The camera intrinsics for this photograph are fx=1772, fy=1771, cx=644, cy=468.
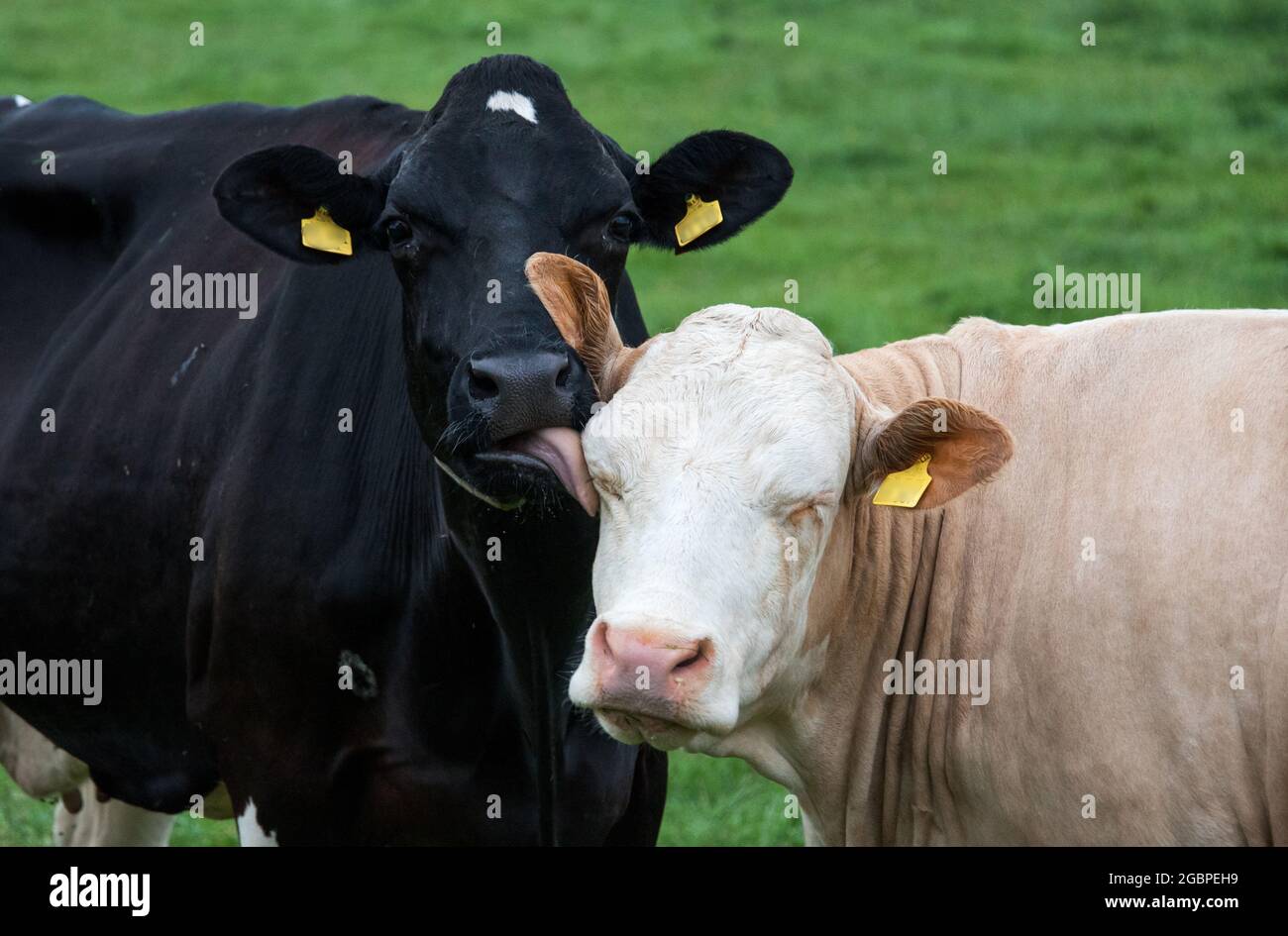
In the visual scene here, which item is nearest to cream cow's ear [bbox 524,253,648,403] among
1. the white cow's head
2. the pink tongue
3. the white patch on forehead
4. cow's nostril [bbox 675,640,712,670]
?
the white cow's head

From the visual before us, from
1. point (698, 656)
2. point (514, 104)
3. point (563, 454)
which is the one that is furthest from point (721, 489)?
point (514, 104)

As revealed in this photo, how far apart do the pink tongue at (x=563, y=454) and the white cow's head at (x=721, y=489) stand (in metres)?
0.13

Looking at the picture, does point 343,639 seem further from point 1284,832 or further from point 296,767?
point 1284,832

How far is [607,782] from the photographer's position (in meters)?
5.38

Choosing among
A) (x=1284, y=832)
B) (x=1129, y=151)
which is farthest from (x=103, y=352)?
(x=1129, y=151)

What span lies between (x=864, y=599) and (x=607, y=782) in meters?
1.27

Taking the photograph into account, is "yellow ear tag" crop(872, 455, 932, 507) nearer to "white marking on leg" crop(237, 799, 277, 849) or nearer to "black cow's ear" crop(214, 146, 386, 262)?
"black cow's ear" crop(214, 146, 386, 262)

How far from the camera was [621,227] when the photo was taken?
5027 millimetres

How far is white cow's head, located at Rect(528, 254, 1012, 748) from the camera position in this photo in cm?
376

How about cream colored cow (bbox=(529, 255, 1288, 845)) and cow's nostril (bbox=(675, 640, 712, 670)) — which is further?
cream colored cow (bbox=(529, 255, 1288, 845))

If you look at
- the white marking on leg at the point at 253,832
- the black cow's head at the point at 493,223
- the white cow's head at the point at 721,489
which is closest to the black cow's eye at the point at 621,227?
the black cow's head at the point at 493,223

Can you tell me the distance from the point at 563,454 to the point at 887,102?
11.1m

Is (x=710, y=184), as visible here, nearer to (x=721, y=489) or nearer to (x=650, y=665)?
(x=721, y=489)

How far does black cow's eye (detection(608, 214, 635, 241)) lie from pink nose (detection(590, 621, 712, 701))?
5.25ft
